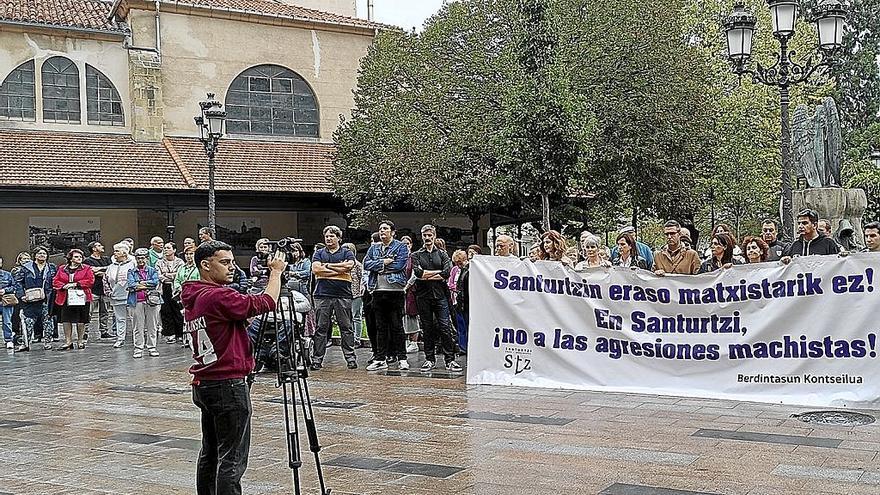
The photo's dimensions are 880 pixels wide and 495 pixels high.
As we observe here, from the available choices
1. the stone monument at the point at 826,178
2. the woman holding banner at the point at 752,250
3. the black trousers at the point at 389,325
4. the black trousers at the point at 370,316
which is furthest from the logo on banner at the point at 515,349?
the stone monument at the point at 826,178

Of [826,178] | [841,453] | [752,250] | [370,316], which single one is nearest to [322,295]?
[370,316]

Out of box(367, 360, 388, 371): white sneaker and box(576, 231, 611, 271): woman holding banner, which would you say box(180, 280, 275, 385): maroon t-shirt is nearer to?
box(576, 231, 611, 271): woman holding banner

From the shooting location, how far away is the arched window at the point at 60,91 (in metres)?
30.3

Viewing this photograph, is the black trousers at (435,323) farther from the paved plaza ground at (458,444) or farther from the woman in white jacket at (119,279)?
the woman in white jacket at (119,279)

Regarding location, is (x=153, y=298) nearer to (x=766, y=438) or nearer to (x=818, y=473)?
(x=766, y=438)

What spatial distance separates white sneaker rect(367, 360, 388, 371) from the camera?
12961 mm

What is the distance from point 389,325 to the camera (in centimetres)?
1308

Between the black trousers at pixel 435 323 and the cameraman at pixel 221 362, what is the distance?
7.35m

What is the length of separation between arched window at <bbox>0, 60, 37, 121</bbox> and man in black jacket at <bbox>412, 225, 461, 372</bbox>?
70.0 ft

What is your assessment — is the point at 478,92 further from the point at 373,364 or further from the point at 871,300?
the point at 871,300

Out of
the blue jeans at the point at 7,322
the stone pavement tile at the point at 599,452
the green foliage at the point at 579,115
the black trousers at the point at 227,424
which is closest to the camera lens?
the black trousers at the point at 227,424

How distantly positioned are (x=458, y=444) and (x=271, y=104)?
89.6 ft

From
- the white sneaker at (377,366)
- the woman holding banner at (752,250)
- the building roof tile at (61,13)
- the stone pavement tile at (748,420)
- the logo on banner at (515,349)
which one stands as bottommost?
the stone pavement tile at (748,420)

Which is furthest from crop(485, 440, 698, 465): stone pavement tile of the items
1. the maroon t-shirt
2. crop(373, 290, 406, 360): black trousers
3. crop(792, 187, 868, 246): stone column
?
crop(792, 187, 868, 246): stone column
